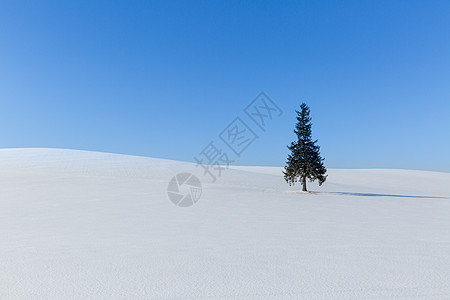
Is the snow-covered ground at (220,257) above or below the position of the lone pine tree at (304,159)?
below

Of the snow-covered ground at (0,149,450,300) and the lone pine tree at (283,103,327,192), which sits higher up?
the lone pine tree at (283,103,327,192)

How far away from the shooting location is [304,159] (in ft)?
80.8

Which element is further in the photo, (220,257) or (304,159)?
(304,159)

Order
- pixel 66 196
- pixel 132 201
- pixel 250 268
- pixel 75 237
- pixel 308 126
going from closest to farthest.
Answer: pixel 250 268, pixel 75 237, pixel 132 201, pixel 66 196, pixel 308 126

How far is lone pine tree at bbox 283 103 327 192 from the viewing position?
2430cm

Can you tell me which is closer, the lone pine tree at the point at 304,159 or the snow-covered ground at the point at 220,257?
the snow-covered ground at the point at 220,257

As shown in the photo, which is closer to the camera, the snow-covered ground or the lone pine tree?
the snow-covered ground

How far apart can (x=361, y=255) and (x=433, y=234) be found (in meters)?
4.02

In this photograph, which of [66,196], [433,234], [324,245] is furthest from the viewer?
[66,196]

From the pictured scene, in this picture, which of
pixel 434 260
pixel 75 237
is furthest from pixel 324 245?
pixel 75 237

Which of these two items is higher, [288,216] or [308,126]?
[308,126]

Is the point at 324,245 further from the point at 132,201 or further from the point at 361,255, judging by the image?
the point at 132,201

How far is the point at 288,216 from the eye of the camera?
34.6ft

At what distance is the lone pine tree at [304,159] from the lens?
2430cm
